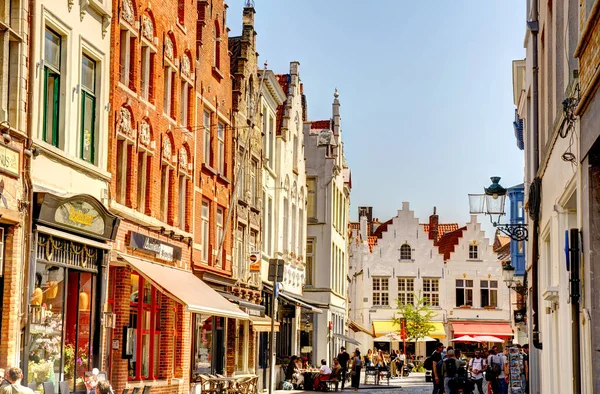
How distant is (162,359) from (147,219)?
12.1ft

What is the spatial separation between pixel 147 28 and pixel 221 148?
25.4 ft

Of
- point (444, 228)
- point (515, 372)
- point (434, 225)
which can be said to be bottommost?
point (515, 372)

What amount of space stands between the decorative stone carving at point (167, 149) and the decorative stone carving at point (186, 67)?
7.11ft

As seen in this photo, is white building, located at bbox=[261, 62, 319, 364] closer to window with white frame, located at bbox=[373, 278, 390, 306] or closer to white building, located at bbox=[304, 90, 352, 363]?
white building, located at bbox=[304, 90, 352, 363]

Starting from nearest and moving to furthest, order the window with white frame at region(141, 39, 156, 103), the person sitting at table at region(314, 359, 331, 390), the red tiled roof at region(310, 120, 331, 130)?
1. the window with white frame at region(141, 39, 156, 103)
2. the person sitting at table at region(314, 359, 331, 390)
3. the red tiled roof at region(310, 120, 331, 130)

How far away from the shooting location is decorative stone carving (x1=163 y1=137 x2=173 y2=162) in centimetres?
2352

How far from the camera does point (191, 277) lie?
24.6 meters

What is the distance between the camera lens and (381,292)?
68125mm

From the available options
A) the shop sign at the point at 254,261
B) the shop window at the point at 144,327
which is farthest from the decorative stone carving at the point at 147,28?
the shop sign at the point at 254,261

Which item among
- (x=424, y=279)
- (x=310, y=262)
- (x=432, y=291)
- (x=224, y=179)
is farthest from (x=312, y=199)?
(x=432, y=291)

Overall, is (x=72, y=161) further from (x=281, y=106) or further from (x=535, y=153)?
(x=281, y=106)

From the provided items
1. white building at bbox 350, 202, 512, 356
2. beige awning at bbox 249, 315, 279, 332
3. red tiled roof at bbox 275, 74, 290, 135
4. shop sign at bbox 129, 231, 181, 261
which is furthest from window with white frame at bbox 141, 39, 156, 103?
white building at bbox 350, 202, 512, 356

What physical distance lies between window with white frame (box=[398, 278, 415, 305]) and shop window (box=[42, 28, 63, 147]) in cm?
5228

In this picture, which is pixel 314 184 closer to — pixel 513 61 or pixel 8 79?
pixel 513 61
